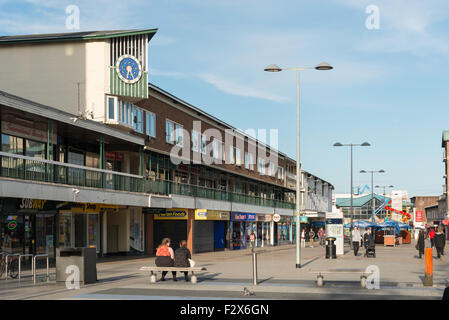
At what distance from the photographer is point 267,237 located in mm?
63250

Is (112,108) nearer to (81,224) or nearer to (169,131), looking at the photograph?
(81,224)

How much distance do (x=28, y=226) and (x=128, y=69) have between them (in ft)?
33.6

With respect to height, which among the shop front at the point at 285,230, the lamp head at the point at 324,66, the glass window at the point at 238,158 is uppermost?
the lamp head at the point at 324,66

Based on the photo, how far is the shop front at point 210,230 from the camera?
43.2 metres

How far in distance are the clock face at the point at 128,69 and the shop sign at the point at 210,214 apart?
11.8 metres

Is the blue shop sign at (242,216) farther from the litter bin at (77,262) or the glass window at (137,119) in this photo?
the litter bin at (77,262)

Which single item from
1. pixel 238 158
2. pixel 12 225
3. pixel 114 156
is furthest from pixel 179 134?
pixel 12 225

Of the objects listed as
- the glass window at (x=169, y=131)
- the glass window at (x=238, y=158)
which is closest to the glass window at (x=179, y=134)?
the glass window at (x=169, y=131)

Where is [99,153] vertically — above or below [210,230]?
above

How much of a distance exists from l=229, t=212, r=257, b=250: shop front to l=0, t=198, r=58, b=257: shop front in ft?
74.7

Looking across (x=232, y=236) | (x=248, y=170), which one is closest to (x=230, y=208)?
(x=232, y=236)

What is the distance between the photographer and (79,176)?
89.9ft
